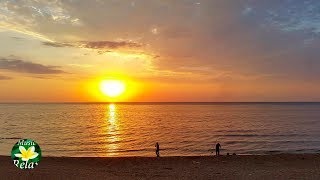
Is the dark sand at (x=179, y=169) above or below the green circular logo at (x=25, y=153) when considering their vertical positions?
below

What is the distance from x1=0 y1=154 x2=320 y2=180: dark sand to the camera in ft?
65.1

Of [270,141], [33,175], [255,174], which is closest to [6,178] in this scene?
[33,175]

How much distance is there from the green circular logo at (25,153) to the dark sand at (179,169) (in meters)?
12.1

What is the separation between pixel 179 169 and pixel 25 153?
51.5ft

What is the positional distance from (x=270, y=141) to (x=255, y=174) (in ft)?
108

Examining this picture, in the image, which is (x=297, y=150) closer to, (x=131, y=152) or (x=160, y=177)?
(x=131, y=152)

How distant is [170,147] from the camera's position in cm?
4575

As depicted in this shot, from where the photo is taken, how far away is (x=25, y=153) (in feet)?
25.2

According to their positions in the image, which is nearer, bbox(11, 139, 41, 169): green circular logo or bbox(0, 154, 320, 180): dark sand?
bbox(11, 139, 41, 169): green circular logo

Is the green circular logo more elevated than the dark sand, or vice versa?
the green circular logo

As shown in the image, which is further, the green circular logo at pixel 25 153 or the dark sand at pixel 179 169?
the dark sand at pixel 179 169

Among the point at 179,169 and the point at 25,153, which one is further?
the point at 179,169

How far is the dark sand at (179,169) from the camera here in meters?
19.8

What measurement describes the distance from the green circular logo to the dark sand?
1209 centimetres
